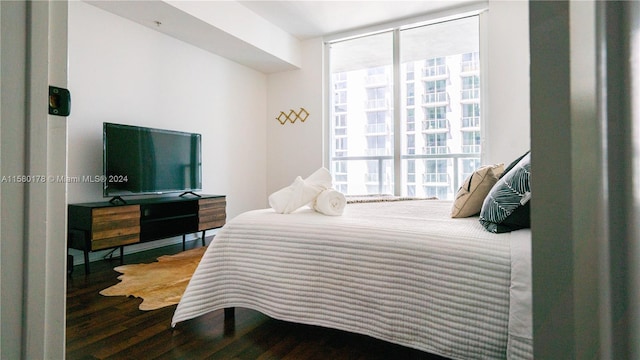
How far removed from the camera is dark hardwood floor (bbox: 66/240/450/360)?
1.42 metres

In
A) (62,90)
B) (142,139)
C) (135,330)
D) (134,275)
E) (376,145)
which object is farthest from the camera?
(376,145)

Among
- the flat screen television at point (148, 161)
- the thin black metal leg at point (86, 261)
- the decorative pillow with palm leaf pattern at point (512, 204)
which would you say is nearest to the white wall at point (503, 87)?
the flat screen television at point (148, 161)

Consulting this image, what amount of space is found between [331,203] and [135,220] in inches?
80.9

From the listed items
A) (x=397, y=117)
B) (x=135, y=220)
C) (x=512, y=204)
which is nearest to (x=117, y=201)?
(x=135, y=220)

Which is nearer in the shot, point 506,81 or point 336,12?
point 506,81

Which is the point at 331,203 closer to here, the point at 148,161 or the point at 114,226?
the point at 114,226

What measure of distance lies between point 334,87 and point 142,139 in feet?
9.26

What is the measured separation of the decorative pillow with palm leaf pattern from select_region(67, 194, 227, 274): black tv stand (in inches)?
109

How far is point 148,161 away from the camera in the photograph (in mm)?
3246

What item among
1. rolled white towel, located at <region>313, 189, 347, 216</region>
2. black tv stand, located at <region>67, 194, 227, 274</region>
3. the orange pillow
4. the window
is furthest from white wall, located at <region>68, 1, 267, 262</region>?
the orange pillow

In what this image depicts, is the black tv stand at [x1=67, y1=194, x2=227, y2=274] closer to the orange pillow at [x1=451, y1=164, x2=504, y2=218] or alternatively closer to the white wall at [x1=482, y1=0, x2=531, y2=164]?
the orange pillow at [x1=451, y1=164, x2=504, y2=218]

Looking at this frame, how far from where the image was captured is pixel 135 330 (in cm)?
165

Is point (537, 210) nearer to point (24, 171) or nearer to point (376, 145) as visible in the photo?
point (24, 171)

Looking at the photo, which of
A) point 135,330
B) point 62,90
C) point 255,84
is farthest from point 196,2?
point 62,90
